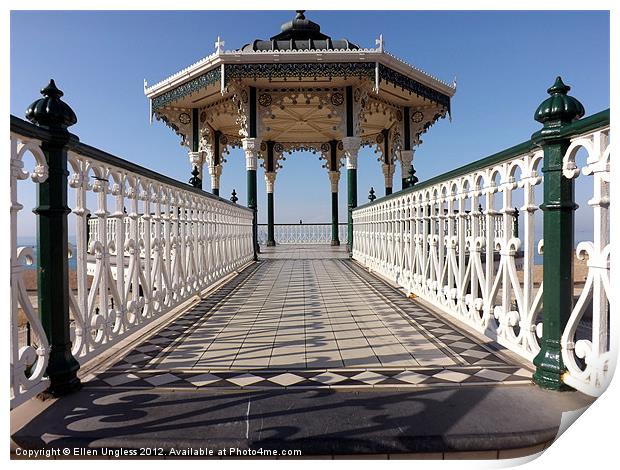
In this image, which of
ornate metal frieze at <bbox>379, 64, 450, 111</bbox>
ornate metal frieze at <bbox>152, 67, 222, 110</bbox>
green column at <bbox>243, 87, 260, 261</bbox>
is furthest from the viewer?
green column at <bbox>243, 87, 260, 261</bbox>

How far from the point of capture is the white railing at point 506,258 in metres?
1.76

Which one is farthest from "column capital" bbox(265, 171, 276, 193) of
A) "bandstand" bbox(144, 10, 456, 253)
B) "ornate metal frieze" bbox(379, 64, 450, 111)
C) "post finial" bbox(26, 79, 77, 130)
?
"post finial" bbox(26, 79, 77, 130)

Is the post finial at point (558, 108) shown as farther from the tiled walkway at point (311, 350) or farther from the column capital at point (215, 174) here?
the column capital at point (215, 174)

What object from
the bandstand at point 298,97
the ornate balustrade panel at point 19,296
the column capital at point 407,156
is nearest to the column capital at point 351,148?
the bandstand at point 298,97

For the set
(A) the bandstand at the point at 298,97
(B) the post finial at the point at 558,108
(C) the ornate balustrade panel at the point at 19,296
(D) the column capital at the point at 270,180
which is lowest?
(C) the ornate balustrade panel at the point at 19,296

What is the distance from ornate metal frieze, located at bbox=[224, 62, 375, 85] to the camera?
31.1 feet

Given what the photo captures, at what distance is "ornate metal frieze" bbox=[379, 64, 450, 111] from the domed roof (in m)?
1.51

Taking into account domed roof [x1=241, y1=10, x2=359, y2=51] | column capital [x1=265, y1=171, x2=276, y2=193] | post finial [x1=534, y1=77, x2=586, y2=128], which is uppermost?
domed roof [x1=241, y1=10, x2=359, y2=51]

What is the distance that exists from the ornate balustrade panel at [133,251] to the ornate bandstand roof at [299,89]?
5268 millimetres

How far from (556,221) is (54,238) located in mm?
2533

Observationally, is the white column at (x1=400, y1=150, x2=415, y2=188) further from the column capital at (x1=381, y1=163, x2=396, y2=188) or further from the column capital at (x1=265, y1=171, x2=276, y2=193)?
the column capital at (x1=265, y1=171, x2=276, y2=193)

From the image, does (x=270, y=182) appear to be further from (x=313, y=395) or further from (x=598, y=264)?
(x=598, y=264)

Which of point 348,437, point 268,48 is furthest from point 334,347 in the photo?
point 268,48

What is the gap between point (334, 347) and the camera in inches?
112
